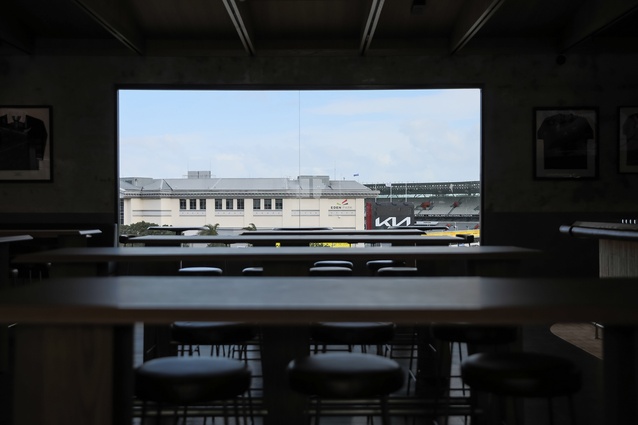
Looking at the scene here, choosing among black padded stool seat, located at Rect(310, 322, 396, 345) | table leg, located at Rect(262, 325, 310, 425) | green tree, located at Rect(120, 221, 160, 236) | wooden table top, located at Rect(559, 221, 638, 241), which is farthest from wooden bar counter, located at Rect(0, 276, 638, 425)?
green tree, located at Rect(120, 221, 160, 236)

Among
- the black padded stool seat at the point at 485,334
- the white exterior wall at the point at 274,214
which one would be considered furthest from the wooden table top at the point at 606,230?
the white exterior wall at the point at 274,214

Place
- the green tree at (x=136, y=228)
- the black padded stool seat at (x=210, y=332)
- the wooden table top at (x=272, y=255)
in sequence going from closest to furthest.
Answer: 1. the black padded stool seat at (x=210, y=332)
2. the wooden table top at (x=272, y=255)
3. the green tree at (x=136, y=228)

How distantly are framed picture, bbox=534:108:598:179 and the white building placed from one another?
2250 mm

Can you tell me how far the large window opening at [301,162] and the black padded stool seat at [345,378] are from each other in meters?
6.36

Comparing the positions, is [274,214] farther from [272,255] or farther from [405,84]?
[272,255]

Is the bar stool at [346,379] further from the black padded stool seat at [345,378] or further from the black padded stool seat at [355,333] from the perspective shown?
the black padded stool seat at [355,333]

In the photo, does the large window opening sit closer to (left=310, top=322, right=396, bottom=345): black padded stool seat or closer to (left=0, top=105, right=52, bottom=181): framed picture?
(left=0, top=105, right=52, bottom=181): framed picture

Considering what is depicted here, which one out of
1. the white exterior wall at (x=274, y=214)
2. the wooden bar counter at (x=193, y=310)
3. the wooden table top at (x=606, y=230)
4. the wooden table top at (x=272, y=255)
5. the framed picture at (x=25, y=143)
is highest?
the framed picture at (x=25, y=143)

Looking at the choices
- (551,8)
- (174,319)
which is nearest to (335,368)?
(174,319)

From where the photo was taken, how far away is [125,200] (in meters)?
7.84

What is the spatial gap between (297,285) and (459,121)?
21.2 feet

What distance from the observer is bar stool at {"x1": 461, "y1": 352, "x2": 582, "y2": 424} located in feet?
5.70

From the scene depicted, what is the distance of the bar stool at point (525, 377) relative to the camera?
5.70 feet

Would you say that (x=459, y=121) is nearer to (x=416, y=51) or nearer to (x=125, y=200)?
(x=416, y=51)
